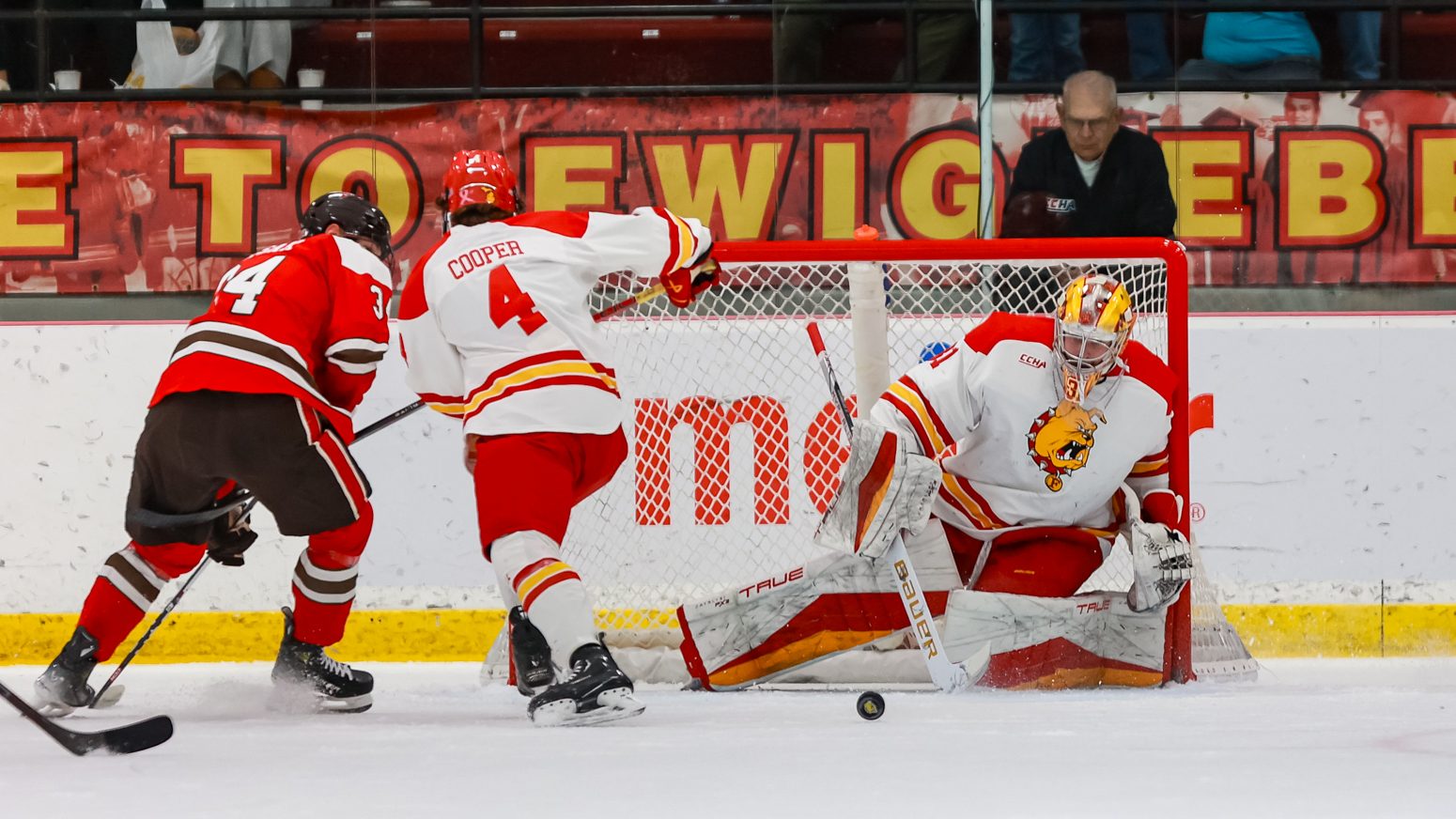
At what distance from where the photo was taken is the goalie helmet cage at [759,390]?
10.6 ft

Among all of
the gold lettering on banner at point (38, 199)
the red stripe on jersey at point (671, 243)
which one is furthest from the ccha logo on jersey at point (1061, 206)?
the gold lettering on banner at point (38, 199)

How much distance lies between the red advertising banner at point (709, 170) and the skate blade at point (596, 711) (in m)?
1.80

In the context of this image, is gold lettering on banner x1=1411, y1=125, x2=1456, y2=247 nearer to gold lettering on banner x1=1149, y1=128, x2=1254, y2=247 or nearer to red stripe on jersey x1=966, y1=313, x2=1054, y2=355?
gold lettering on banner x1=1149, y1=128, x2=1254, y2=247

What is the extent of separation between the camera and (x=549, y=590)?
95.8 inches

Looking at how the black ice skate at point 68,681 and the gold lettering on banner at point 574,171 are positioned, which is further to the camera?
the gold lettering on banner at point 574,171

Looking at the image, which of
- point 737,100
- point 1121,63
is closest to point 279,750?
point 737,100

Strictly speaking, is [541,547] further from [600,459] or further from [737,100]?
[737,100]

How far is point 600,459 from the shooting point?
2.66 metres

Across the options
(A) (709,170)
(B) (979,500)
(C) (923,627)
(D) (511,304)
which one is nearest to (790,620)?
(C) (923,627)

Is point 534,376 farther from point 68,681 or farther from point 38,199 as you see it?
point 38,199

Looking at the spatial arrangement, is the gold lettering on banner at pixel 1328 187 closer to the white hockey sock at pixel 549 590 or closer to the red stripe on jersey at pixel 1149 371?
the red stripe on jersey at pixel 1149 371

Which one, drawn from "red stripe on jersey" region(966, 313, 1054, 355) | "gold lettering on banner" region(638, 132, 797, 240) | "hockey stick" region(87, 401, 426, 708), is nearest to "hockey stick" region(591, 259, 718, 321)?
"hockey stick" region(87, 401, 426, 708)

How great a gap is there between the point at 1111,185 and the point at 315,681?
7.38 feet

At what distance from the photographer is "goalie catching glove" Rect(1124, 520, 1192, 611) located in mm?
2949
